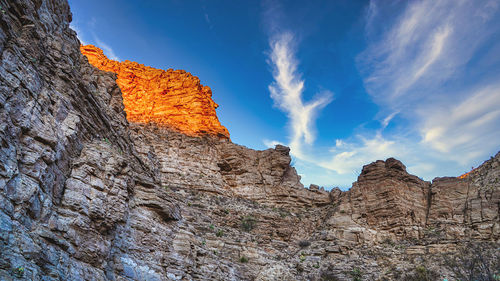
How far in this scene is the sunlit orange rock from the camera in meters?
48.1

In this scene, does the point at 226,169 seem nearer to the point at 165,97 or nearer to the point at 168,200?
the point at 165,97

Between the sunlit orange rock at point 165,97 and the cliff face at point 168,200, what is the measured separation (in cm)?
46

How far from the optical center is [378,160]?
3959 centimetres

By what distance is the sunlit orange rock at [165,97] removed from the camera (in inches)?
1893

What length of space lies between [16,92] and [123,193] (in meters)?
6.22

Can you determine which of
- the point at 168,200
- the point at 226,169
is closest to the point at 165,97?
the point at 226,169

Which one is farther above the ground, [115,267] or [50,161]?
[50,161]

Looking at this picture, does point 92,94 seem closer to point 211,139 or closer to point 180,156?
point 180,156

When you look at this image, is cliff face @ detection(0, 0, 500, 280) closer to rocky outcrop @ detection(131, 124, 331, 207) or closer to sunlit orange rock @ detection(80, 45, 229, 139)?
rocky outcrop @ detection(131, 124, 331, 207)

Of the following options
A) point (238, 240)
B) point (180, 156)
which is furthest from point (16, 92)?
point (180, 156)

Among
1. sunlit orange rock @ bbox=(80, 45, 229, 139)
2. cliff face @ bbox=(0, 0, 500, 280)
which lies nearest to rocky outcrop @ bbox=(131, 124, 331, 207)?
cliff face @ bbox=(0, 0, 500, 280)

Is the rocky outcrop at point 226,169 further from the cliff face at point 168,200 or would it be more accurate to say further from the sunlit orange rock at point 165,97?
the sunlit orange rock at point 165,97

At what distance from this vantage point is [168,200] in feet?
66.7

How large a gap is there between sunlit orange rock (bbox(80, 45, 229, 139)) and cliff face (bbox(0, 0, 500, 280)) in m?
0.46
